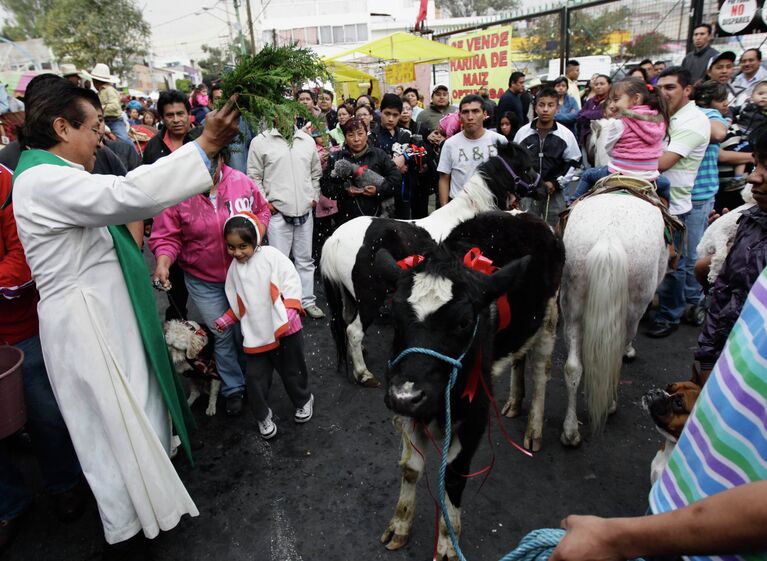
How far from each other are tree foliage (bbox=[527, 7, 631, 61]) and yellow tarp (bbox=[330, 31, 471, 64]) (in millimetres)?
3047

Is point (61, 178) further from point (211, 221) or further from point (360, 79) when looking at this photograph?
point (360, 79)

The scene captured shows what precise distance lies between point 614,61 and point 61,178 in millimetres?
16840

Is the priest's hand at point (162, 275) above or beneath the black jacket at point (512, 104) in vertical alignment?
beneath

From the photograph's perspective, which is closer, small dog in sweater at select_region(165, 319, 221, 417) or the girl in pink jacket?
the girl in pink jacket

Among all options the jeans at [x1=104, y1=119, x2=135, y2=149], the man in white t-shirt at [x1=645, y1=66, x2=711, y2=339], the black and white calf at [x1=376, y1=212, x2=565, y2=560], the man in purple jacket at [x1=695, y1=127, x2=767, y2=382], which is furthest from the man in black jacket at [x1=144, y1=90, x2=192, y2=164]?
the man in purple jacket at [x1=695, y1=127, x2=767, y2=382]

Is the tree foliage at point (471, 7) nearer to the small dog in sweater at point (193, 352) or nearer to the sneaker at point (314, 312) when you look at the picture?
the sneaker at point (314, 312)

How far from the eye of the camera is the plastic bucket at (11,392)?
8.34 ft

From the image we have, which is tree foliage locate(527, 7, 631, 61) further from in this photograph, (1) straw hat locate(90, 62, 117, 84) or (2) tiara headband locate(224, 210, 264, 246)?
(2) tiara headband locate(224, 210, 264, 246)

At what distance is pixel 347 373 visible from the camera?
480cm

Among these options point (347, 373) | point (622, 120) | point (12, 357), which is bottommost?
point (347, 373)

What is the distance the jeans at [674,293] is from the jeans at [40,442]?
560 centimetres

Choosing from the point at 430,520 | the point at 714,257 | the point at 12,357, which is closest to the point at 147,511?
the point at 12,357

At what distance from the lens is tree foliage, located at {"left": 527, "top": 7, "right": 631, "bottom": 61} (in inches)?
480

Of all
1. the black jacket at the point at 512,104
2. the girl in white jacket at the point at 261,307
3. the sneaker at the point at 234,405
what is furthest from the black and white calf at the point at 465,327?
the black jacket at the point at 512,104
